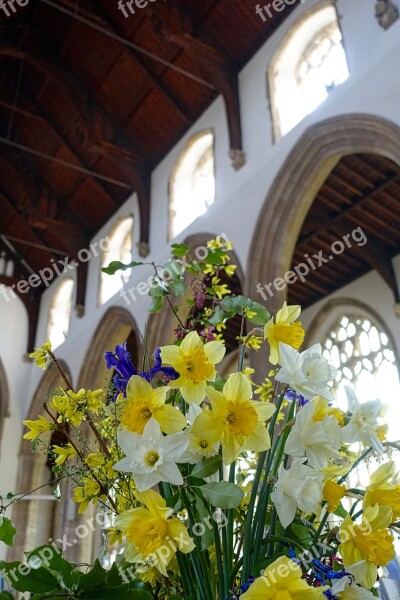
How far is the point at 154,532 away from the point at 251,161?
761 centimetres

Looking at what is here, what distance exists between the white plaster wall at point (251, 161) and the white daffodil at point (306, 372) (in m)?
5.56

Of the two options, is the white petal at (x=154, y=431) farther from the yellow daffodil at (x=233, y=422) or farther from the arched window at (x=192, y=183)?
the arched window at (x=192, y=183)

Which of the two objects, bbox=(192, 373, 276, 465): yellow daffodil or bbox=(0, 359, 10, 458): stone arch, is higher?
bbox=(0, 359, 10, 458): stone arch

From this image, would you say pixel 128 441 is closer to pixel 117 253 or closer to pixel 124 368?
pixel 124 368

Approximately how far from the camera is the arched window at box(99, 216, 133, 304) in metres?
11.1

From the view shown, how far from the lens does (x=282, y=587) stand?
0.64 metres

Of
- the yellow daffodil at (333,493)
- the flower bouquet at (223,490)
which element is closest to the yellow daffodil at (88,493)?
the flower bouquet at (223,490)

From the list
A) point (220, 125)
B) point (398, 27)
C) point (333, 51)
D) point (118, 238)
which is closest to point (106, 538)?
point (398, 27)

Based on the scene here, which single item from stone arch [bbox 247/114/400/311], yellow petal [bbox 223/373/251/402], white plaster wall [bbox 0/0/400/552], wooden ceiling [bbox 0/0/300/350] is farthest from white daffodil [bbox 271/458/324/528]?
wooden ceiling [bbox 0/0/300/350]

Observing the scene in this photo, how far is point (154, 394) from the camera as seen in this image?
83cm

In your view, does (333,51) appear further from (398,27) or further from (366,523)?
(366,523)

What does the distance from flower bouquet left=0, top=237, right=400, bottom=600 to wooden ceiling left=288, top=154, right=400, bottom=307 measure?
7611 millimetres

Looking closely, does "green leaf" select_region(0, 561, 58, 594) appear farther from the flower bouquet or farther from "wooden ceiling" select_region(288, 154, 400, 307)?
"wooden ceiling" select_region(288, 154, 400, 307)

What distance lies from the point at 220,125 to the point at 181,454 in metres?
8.78
